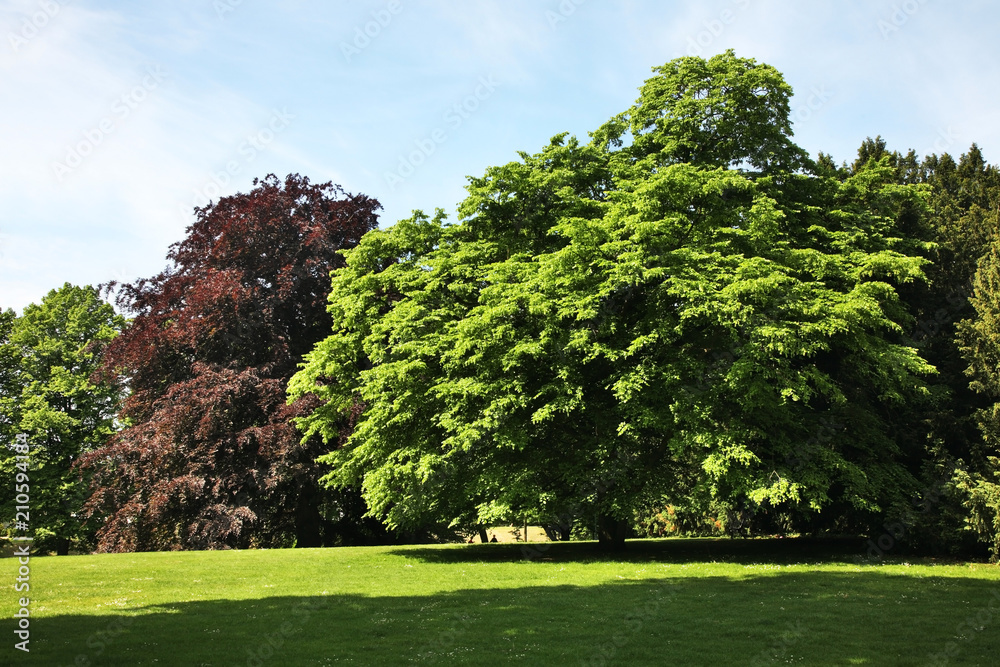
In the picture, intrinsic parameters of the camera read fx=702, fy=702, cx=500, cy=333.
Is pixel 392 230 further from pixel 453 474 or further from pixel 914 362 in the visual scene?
pixel 914 362

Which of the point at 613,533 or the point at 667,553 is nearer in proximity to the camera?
the point at 667,553

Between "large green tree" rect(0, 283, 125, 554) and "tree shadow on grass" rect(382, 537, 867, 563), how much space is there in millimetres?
23287

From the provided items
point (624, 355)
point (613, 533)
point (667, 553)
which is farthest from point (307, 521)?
point (624, 355)

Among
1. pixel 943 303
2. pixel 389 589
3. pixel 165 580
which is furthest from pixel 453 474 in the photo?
pixel 943 303

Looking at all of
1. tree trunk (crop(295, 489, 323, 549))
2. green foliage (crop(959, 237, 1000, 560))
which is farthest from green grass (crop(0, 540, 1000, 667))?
tree trunk (crop(295, 489, 323, 549))

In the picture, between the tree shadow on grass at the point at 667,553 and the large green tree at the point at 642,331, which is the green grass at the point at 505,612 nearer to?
→ the tree shadow on grass at the point at 667,553

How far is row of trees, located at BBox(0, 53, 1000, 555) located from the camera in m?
21.0

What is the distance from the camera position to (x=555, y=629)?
1066 centimetres

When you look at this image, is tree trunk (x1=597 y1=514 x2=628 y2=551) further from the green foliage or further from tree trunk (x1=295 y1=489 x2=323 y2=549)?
tree trunk (x1=295 y1=489 x2=323 y2=549)

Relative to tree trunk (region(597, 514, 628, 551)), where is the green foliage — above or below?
above

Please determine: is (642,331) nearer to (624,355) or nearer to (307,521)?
(624,355)

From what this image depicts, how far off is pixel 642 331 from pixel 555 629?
13.1 metres

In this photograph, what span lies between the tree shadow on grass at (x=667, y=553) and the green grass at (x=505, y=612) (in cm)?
141

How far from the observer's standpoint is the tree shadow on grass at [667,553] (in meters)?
21.5
